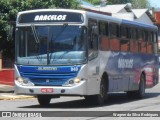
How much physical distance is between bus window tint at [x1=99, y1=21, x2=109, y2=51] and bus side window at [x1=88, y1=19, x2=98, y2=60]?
1.70 feet

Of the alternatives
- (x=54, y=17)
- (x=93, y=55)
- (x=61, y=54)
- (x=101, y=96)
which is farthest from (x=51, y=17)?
(x=101, y=96)

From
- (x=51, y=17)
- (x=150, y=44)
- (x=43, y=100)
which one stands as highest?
(x=51, y=17)

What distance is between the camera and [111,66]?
2166 centimetres

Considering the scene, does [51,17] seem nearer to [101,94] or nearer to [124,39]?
[101,94]

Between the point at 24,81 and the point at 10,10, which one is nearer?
the point at 24,81

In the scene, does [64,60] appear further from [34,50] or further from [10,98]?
[10,98]

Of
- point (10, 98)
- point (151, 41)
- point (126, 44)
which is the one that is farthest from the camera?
point (151, 41)

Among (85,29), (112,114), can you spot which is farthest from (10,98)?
(112,114)

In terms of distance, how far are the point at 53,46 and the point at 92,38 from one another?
4.51ft

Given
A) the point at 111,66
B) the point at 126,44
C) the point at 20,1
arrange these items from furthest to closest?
the point at 20,1 → the point at 126,44 → the point at 111,66

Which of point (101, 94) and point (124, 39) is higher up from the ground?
point (124, 39)

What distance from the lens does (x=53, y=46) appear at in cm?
1919

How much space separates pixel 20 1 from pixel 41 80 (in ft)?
34.0

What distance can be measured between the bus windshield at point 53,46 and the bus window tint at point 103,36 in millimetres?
1533
